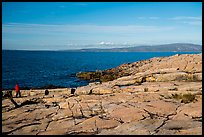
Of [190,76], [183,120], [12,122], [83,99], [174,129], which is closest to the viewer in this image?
[174,129]

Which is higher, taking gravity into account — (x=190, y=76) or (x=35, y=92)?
(x=190, y=76)

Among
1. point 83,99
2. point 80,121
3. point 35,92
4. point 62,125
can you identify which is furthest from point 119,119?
point 35,92

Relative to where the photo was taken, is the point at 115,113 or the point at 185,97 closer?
the point at 115,113

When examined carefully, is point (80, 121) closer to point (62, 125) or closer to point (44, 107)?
point (62, 125)

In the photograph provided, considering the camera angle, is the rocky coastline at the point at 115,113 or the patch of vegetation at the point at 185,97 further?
the patch of vegetation at the point at 185,97

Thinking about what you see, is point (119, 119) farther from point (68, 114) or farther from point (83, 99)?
point (83, 99)

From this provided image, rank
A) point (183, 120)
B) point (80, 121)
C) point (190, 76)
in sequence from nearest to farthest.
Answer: point (183, 120)
point (80, 121)
point (190, 76)

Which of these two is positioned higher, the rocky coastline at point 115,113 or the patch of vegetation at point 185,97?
the patch of vegetation at point 185,97

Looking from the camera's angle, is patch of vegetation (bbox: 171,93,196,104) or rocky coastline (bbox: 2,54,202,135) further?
patch of vegetation (bbox: 171,93,196,104)

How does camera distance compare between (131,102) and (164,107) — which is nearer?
(164,107)

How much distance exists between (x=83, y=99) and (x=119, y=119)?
6662mm

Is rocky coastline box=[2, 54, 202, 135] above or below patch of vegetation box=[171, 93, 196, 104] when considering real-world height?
below

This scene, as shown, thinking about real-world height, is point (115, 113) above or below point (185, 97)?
below

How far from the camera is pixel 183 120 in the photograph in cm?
1537
